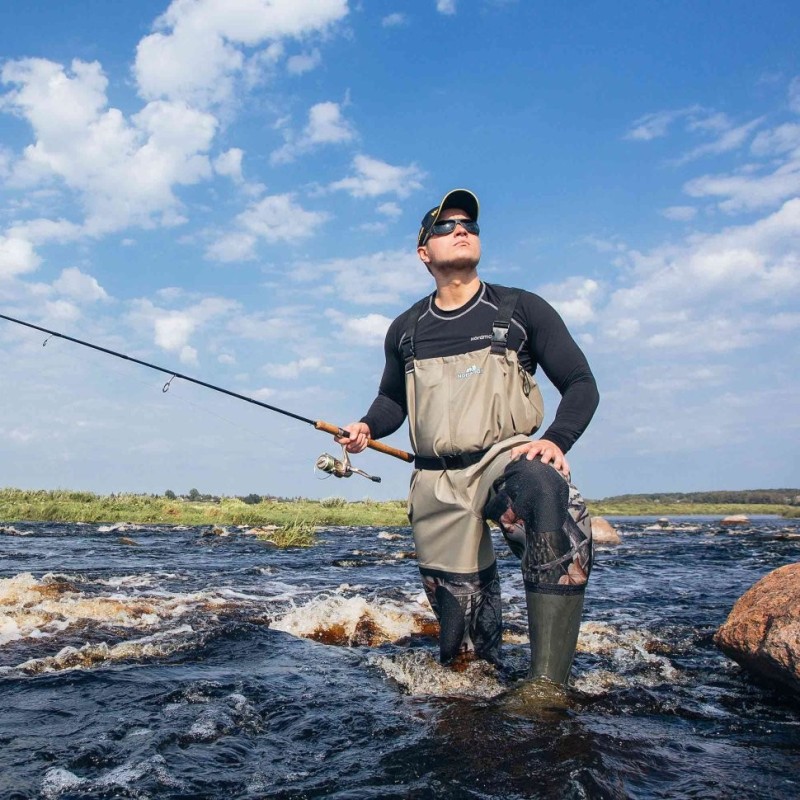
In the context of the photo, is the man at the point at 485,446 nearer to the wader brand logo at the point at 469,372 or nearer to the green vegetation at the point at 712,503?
the wader brand logo at the point at 469,372

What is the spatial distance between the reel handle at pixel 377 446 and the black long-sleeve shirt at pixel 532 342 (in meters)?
0.92

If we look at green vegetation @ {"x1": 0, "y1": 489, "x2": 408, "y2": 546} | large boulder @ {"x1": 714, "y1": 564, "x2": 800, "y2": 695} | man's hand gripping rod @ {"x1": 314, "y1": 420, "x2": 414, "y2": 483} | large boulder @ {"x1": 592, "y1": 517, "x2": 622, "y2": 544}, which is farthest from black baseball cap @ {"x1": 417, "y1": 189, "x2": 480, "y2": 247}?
large boulder @ {"x1": 592, "y1": 517, "x2": 622, "y2": 544}

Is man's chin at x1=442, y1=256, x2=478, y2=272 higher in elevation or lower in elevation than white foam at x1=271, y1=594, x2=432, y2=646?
higher

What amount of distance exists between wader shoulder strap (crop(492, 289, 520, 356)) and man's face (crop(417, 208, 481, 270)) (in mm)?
447

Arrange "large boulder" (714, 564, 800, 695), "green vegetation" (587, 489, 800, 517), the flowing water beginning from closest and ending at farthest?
the flowing water < "large boulder" (714, 564, 800, 695) < "green vegetation" (587, 489, 800, 517)

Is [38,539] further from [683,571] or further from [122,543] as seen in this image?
[683,571]

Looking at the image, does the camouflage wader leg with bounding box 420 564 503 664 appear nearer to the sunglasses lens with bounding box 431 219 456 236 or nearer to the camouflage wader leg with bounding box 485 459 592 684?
the camouflage wader leg with bounding box 485 459 592 684

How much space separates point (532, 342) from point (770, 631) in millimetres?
2640

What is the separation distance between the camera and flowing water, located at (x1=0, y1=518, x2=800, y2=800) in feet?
9.85

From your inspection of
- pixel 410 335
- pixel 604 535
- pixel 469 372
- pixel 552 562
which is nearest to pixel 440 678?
pixel 552 562

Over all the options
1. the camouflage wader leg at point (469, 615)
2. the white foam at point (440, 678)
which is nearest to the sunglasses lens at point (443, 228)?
the camouflage wader leg at point (469, 615)

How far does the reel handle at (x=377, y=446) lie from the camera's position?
5.82m

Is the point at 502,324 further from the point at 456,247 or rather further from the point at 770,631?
the point at 770,631

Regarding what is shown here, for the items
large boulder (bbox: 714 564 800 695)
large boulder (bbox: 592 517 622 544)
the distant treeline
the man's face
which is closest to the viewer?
large boulder (bbox: 714 564 800 695)
